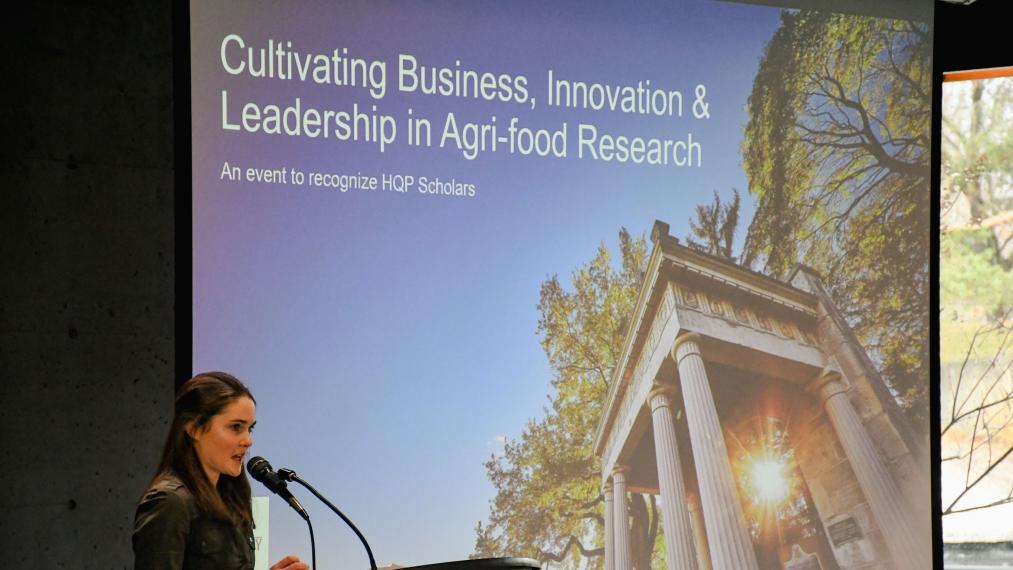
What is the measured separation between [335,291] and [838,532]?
216 cm

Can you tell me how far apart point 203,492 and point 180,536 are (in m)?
0.12

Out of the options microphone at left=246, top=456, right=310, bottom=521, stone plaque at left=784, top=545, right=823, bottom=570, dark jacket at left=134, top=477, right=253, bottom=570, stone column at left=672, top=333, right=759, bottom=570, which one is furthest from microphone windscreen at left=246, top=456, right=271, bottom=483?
stone plaque at left=784, top=545, right=823, bottom=570

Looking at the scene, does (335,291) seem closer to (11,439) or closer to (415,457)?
(415,457)

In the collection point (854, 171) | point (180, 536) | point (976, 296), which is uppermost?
point (854, 171)

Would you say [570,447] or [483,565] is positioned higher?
[570,447]

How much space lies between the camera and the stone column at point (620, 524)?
3.91 m

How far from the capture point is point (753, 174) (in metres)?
4.25

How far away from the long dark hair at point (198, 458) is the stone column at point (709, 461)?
7.21 feet

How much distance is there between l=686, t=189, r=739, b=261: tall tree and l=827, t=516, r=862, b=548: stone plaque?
1110 millimetres

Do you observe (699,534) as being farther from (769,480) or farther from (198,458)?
(198,458)

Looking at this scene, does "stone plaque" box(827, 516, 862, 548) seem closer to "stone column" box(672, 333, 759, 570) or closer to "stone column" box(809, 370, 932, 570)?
"stone column" box(809, 370, 932, 570)

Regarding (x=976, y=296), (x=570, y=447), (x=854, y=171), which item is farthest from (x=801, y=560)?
(x=976, y=296)

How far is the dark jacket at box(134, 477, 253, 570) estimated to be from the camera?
203 centimetres

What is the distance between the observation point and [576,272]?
13.0 feet
